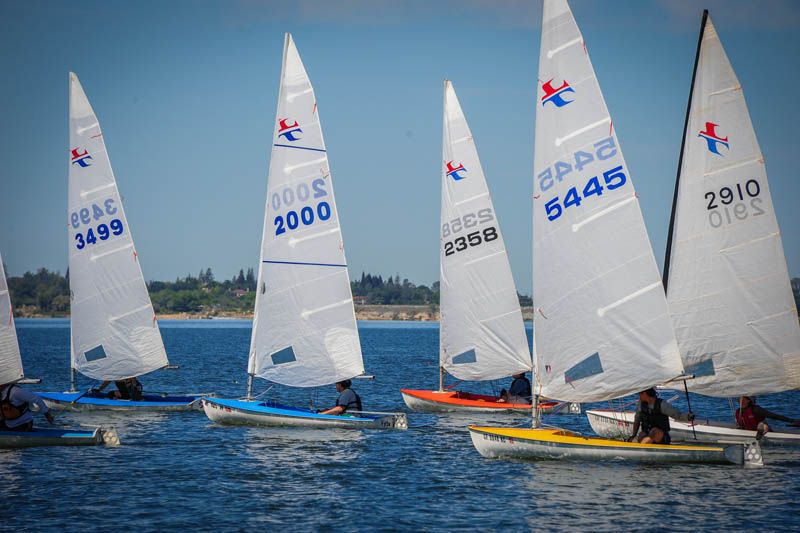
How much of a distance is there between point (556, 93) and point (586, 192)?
6.66 feet

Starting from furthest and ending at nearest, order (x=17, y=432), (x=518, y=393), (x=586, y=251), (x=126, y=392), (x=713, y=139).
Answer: (x=518, y=393) < (x=126, y=392) < (x=713, y=139) < (x=17, y=432) < (x=586, y=251)

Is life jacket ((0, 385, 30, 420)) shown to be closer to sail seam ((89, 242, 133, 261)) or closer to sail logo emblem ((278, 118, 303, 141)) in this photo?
sail seam ((89, 242, 133, 261))

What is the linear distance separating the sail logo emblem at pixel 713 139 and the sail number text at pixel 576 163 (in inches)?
150

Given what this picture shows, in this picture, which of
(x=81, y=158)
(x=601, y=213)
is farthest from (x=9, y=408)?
(x=601, y=213)

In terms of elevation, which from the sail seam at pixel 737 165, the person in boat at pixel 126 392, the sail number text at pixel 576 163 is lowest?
the person in boat at pixel 126 392

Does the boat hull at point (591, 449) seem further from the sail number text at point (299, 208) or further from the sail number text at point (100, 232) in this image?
the sail number text at point (100, 232)

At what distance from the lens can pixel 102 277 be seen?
83.5 ft

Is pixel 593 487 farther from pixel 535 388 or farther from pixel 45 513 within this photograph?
pixel 45 513

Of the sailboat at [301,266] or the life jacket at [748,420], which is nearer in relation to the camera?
the life jacket at [748,420]

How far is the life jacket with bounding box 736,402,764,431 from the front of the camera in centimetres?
1836

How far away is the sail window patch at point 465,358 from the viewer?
2597 centimetres

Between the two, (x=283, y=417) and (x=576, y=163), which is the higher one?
(x=576, y=163)

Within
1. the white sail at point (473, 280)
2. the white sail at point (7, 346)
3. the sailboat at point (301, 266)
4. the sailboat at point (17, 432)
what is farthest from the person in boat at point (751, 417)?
the white sail at point (7, 346)

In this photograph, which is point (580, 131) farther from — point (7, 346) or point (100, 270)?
point (100, 270)
